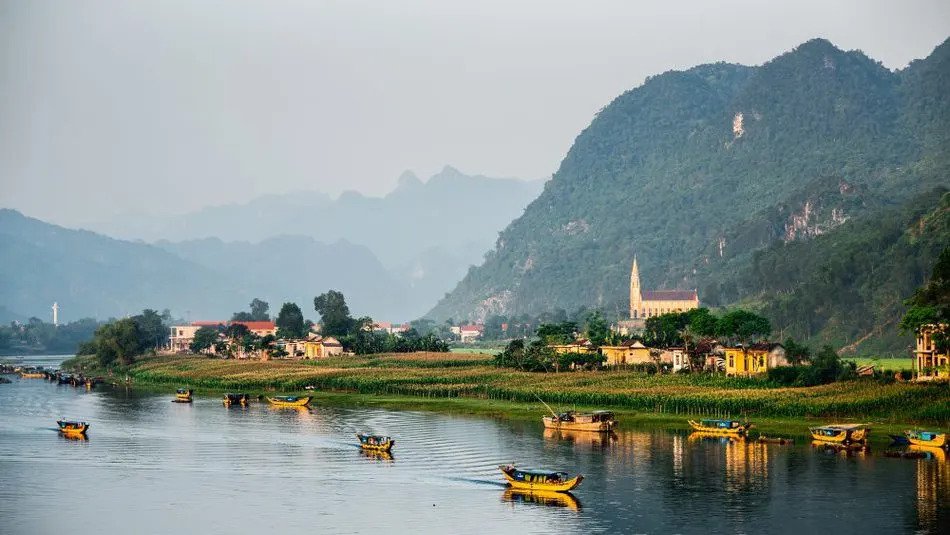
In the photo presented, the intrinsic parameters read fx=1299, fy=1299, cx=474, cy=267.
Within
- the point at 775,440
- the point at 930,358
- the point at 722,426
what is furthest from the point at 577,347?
the point at 775,440

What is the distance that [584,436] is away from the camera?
100438 millimetres

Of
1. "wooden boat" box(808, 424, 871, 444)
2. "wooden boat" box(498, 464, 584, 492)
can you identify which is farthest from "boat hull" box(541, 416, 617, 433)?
"wooden boat" box(498, 464, 584, 492)

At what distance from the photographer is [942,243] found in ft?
630

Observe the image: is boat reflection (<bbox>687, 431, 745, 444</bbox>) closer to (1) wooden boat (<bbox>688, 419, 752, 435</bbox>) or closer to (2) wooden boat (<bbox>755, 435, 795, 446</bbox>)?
(1) wooden boat (<bbox>688, 419, 752, 435</bbox>)

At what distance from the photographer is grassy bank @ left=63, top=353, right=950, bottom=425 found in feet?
339

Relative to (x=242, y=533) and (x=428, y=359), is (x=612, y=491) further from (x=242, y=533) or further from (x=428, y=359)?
(x=428, y=359)

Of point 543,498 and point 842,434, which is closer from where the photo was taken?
point 543,498

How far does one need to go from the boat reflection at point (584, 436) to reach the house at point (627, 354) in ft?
165

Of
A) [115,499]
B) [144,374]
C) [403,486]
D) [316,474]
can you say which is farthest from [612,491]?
[144,374]

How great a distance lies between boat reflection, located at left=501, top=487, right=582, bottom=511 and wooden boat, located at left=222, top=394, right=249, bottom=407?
63.8 metres

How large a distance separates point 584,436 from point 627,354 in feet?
185

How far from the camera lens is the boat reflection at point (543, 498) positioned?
2785 inches

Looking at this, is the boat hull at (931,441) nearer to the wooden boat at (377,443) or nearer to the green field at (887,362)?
the wooden boat at (377,443)

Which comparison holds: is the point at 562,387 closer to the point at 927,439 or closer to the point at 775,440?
the point at 775,440
